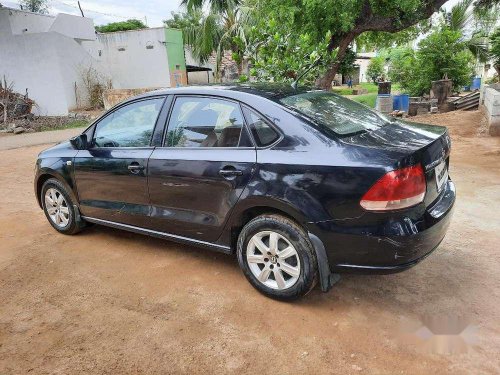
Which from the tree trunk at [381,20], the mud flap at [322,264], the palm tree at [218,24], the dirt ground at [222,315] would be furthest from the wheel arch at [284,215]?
the palm tree at [218,24]

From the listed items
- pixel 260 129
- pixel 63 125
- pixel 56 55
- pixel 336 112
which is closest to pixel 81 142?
pixel 260 129

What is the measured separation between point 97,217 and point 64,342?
169 centimetres

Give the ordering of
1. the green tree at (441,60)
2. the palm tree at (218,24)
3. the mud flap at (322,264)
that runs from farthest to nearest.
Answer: the palm tree at (218,24) < the green tree at (441,60) < the mud flap at (322,264)

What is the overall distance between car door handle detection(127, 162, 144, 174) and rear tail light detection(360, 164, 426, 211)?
78.3 inches

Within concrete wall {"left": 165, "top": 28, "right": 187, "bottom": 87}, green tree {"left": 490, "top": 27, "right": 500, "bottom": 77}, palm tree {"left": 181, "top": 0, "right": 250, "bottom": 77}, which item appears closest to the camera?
green tree {"left": 490, "top": 27, "right": 500, "bottom": 77}

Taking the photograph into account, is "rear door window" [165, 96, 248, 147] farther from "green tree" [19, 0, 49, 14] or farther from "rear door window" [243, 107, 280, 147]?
"green tree" [19, 0, 49, 14]

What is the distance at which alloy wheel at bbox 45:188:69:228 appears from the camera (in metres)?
4.52

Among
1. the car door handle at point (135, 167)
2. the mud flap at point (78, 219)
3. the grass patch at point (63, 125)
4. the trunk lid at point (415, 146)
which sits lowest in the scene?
the mud flap at point (78, 219)

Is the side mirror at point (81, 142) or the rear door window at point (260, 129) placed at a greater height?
the rear door window at point (260, 129)

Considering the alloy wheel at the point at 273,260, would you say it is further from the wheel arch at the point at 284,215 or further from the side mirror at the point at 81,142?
the side mirror at the point at 81,142

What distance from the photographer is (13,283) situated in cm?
361

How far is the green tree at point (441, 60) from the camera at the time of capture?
51.0 ft

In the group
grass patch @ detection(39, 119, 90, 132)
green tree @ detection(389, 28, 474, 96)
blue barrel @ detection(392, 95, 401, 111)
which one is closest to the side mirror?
grass patch @ detection(39, 119, 90, 132)

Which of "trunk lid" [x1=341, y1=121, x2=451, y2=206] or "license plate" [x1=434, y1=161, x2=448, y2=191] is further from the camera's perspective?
"license plate" [x1=434, y1=161, x2=448, y2=191]
